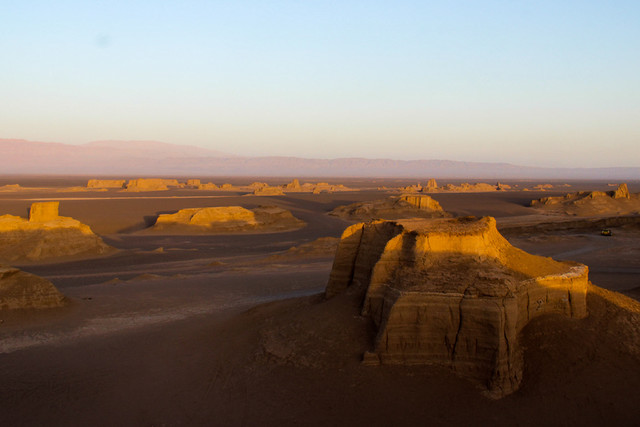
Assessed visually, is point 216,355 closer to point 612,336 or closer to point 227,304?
point 227,304

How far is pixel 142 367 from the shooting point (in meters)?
10.2

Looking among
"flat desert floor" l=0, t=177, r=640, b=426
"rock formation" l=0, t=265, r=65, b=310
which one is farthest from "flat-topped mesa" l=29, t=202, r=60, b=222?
"flat desert floor" l=0, t=177, r=640, b=426

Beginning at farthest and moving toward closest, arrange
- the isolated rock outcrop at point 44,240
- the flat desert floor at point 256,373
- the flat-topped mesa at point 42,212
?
the flat-topped mesa at point 42,212
the isolated rock outcrop at point 44,240
the flat desert floor at point 256,373

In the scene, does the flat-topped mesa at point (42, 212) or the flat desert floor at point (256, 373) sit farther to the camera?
the flat-topped mesa at point (42, 212)

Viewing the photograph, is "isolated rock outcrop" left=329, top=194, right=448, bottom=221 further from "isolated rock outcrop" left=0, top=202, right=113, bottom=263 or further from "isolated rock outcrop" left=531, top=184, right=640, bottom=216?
"isolated rock outcrop" left=0, top=202, right=113, bottom=263

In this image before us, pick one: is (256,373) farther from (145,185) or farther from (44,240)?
(145,185)

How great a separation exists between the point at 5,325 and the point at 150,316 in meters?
3.81

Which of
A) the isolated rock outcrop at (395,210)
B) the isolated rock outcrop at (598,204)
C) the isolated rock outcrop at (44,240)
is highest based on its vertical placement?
the isolated rock outcrop at (598,204)

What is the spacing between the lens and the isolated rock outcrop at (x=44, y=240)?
26672mm

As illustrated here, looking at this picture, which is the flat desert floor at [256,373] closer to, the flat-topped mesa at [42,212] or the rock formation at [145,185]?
the flat-topped mesa at [42,212]

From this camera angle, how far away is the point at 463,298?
835 centimetres

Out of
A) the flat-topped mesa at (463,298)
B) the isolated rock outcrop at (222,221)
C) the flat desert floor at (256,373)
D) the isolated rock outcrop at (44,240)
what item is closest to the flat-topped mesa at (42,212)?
the isolated rock outcrop at (44,240)

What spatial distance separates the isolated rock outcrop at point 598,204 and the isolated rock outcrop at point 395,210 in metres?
15.7

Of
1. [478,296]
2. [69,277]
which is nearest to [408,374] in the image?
[478,296]
